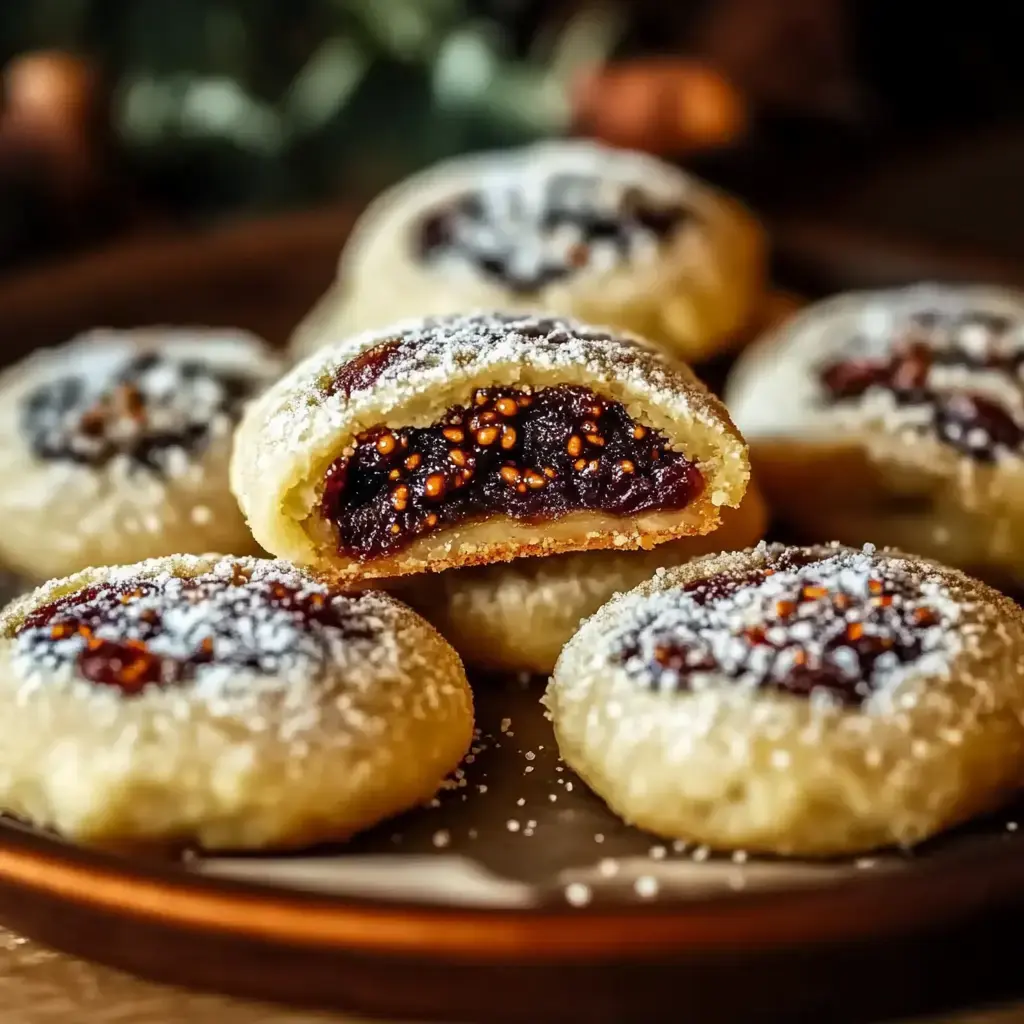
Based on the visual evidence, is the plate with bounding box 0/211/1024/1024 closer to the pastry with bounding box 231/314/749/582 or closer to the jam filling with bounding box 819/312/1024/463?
the pastry with bounding box 231/314/749/582

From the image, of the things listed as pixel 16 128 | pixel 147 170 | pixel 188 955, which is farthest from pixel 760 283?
pixel 147 170

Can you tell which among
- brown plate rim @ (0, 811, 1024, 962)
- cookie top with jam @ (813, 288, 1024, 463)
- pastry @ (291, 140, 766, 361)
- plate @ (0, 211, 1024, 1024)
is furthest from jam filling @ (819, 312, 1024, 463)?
brown plate rim @ (0, 811, 1024, 962)

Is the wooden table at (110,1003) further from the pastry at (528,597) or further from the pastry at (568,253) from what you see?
the pastry at (568,253)

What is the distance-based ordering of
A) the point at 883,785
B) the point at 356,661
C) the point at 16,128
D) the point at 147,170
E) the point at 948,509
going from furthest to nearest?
the point at 147,170, the point at 16,128, the point at 948,509, the point at 356,661, the point at 883,785

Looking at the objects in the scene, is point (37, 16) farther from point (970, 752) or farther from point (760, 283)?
point (970, 752)

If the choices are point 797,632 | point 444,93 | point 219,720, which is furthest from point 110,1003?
point 444,93

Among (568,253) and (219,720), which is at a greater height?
(568,253)

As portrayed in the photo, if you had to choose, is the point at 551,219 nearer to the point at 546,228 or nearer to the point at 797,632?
the point at 546,228

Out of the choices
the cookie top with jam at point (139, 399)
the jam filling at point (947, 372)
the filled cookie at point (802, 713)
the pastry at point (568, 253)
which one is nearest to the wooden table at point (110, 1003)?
the filled cookie at point (802, 713)
